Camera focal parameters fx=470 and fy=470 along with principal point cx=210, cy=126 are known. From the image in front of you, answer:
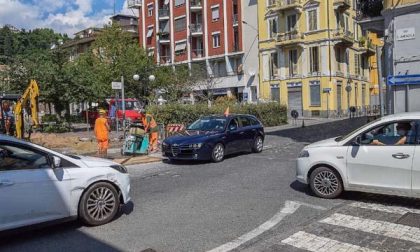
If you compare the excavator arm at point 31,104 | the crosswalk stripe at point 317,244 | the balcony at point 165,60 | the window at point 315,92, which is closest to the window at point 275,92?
the window at point 315,92

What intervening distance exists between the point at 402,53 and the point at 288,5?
102 feet

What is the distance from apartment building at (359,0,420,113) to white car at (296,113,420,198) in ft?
30.2

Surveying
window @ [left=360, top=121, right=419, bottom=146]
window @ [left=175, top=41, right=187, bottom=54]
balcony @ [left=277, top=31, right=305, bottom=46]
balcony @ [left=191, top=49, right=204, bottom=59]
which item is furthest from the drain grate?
window @ [left=175, top=41, right=187, bottom=54]

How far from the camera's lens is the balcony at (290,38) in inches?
1825

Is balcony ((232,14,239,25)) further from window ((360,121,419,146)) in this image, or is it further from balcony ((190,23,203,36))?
window ((360,121,419,146))

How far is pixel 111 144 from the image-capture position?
20.5 metres

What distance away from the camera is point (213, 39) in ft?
179

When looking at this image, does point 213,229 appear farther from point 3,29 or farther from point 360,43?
point 3,29

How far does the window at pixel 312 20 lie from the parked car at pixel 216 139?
31.6m

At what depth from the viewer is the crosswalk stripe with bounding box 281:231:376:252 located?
5.76m

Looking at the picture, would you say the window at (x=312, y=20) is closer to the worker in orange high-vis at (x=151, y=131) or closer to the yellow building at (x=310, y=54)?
the yellow building at (x=310, y=54)

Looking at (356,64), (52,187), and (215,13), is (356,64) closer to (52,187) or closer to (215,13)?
(215,13)

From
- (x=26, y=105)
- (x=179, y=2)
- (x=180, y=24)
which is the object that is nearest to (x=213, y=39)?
(x=180, y=24)

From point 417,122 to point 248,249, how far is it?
383 cm
